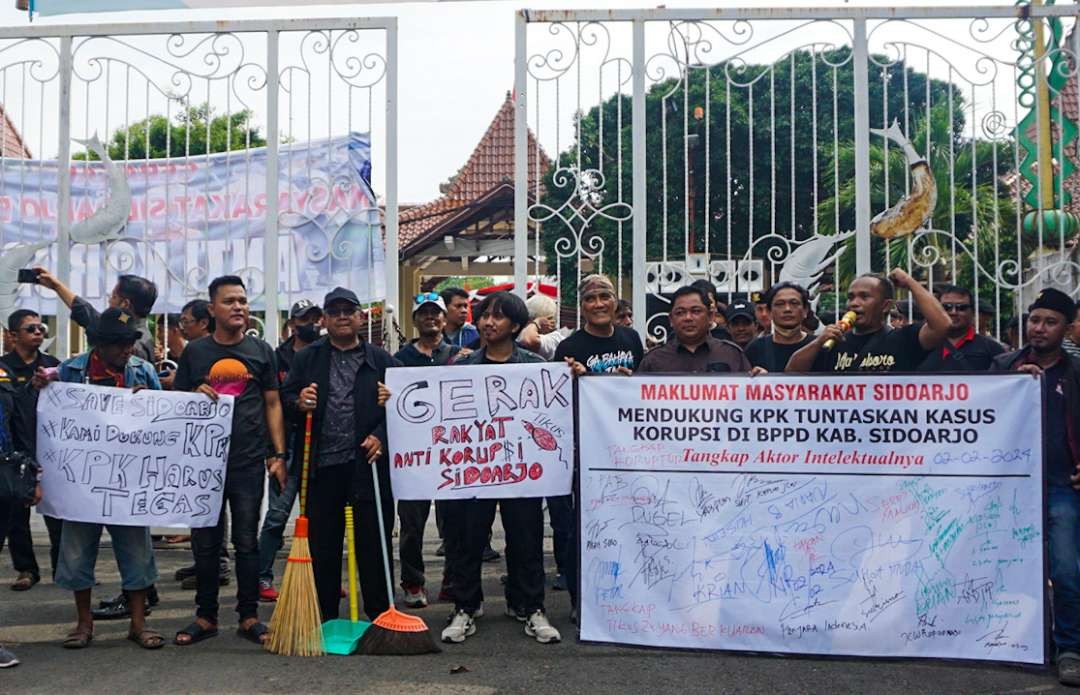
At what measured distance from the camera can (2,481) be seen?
583 centimetres

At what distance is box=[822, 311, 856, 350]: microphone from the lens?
582 cm

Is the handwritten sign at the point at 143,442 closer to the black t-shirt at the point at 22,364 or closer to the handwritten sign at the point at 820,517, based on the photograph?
the black t-shirt at the point at 22,364

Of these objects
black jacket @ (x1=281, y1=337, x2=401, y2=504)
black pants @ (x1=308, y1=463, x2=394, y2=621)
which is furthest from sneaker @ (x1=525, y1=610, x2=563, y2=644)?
black jacket @ (x1=281, y1=337, x2=401, y2=504)

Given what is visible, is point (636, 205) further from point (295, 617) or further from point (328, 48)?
point (295, 617)

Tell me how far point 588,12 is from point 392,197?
1.99 metres

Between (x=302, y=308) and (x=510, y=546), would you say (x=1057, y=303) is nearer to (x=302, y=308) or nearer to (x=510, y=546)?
(x=510, y=546)

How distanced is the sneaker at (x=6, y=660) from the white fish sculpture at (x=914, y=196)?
640 cm

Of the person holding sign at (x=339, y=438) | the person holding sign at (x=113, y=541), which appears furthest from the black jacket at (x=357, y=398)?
the person holding sign at (x=113, y=541)

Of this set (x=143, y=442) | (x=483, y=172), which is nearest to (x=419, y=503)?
(x=143, y=442)

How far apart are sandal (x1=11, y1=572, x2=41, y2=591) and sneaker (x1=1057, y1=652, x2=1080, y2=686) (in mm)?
6255

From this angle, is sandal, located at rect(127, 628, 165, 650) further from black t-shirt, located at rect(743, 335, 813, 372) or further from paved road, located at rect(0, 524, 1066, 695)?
black t-shirt, located at rect(743, 335, 813, 372)

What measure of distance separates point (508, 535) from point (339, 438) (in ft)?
3.49

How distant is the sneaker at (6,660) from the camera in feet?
18.5

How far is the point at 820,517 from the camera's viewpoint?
551cm
